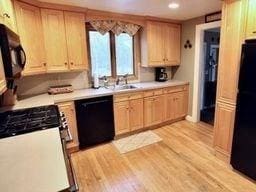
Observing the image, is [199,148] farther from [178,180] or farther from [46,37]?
[46,37]

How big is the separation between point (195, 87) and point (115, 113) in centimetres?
196

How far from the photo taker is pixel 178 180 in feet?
7.40

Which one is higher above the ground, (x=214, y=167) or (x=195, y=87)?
(x=195, y=87)

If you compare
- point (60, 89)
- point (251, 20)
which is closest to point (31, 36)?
point (60, 89)

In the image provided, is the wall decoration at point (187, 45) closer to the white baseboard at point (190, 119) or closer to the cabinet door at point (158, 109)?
the cabinet door at point (158, 109)

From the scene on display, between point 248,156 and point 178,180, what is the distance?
35.2 inches

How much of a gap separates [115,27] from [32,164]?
10.1 feet

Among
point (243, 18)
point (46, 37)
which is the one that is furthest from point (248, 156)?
point (46, 37)

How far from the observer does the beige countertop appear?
2.58 ft

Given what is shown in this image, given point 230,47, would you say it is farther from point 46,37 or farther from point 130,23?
point 46,37

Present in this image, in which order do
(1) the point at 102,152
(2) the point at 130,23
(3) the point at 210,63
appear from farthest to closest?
(3) the point at 210,63 → (2) the point at 130,23 → (1) the point at 102,152

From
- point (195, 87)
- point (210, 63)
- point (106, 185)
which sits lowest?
point (106, 185)

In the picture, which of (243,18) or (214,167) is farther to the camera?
(214,167)

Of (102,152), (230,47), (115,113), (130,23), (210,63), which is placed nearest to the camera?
(230,47)
